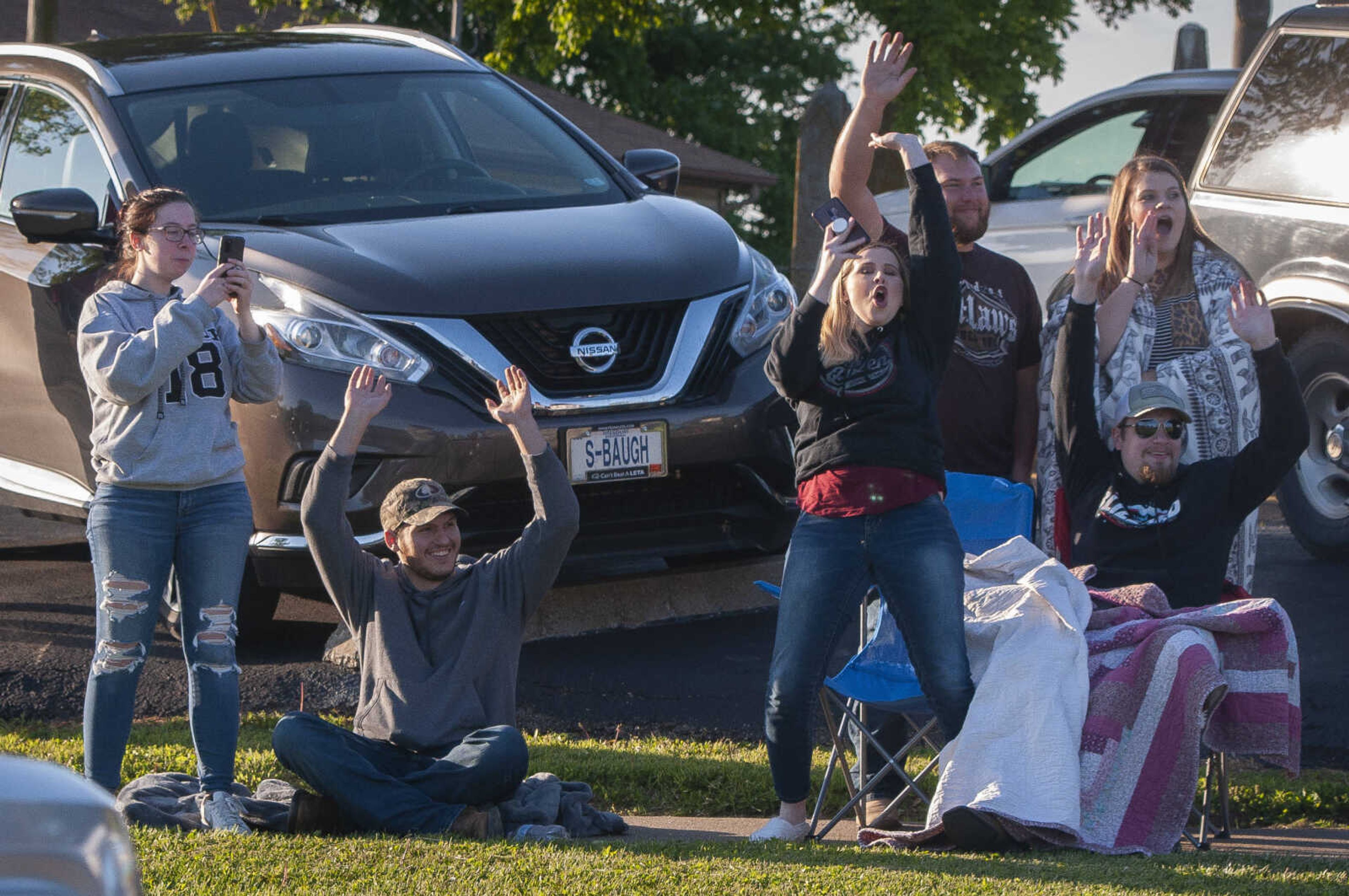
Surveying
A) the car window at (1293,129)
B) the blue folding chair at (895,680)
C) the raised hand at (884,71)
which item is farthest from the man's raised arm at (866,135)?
the car window at (1293,129)

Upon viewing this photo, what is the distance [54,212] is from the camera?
633 centimetres

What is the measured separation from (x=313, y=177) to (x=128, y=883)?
5.47 m

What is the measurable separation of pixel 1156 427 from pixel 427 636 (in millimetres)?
2102

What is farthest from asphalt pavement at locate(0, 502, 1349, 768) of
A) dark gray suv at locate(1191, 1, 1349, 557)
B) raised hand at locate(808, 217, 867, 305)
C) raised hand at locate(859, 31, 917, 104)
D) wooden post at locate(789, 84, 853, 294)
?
wooden post at locate(789, 84, 853, 294)

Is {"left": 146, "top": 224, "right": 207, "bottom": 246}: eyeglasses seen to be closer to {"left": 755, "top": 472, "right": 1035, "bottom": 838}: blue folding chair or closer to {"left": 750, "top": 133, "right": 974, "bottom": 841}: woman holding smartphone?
{"left": 750, "top": 133, "right": 974, "bottom": 841}: woman holding smartphone

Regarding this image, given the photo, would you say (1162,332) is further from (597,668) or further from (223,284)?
(223,284)

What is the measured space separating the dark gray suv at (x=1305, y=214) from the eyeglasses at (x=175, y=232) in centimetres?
490

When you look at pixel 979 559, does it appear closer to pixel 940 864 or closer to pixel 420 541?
pixel 940 864

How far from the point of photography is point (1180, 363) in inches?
215

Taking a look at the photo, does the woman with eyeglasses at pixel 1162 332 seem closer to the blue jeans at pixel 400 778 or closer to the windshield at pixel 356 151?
the blue jeans at pixel 400 778

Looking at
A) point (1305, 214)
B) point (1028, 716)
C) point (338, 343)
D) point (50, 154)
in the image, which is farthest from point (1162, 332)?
point (50, 154)

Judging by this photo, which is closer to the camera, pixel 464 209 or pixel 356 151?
pixel 464 209

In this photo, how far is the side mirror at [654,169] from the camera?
787cm

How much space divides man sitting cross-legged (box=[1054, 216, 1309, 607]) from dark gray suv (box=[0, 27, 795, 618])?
1551 millimetres
